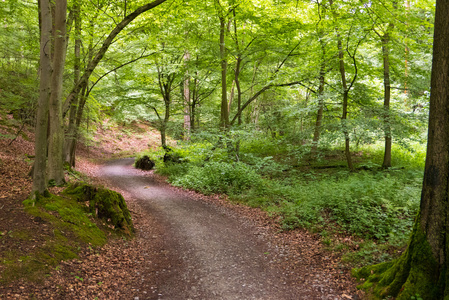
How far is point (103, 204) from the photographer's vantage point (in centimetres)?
652

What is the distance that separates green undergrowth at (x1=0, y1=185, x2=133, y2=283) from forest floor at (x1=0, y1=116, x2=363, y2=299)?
12cm

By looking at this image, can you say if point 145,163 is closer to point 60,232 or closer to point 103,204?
point 103,204

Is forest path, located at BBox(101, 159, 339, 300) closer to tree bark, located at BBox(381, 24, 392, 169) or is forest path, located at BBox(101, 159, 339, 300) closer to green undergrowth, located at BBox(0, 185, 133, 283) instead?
green undergrowth, located at BBox(0, 185, 133, 283)

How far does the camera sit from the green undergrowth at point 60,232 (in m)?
3.73

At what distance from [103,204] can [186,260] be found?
2.63 metres

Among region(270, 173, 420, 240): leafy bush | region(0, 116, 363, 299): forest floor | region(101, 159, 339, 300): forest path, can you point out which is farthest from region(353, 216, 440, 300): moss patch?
region(270, 173, 420, 240): leafy bush

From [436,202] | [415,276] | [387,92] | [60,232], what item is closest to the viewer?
Result: [436,202]

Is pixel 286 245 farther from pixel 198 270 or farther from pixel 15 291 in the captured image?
pixel 15 291

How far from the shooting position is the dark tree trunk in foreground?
3125mm

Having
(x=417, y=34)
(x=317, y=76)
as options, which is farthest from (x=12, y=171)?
(x=417, y=34)

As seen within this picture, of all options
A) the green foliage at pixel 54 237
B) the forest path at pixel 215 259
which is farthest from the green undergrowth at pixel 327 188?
the green foliage at pixel 54 237

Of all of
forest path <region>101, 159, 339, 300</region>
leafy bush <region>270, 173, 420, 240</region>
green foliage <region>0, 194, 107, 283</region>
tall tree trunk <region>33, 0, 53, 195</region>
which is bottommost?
forest path <region>101, 159, 339, 300</region>

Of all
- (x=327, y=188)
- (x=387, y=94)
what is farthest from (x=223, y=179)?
(x=387, y=94)

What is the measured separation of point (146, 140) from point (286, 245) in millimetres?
28142
